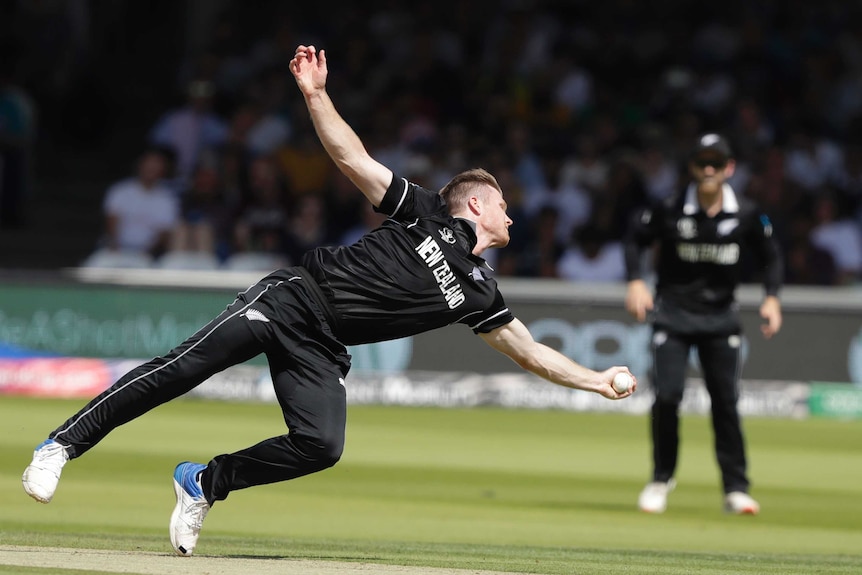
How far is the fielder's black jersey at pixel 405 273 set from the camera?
6.81 meters

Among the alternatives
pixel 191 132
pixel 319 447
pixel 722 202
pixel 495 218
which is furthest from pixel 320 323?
pixel 191 132

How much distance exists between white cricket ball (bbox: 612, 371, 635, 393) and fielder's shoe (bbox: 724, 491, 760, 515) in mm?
3229

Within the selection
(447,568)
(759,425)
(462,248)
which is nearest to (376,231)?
(462,248)

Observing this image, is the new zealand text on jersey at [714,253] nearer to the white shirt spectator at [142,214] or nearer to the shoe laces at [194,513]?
the shoe laces at [194,513]

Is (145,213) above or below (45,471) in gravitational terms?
above

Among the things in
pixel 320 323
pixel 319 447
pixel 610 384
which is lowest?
pixel 319 447

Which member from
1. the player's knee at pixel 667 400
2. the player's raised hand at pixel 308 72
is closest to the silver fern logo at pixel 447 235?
the player's raised hand at pixel 308 72

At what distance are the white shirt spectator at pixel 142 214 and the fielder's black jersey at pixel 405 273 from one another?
1073cm

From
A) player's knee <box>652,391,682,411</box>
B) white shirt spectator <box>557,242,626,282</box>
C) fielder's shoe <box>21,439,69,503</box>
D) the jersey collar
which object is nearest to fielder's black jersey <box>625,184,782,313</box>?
the jersey collar

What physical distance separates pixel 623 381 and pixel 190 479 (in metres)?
2.04

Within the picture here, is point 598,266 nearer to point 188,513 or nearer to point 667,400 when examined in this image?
point 667,400

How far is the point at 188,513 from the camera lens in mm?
6895

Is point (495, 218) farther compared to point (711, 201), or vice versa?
point (711, 201)

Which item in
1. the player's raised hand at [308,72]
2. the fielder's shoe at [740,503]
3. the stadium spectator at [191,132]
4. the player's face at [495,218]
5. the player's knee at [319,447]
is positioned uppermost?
the stadium spectator at [191,132]
